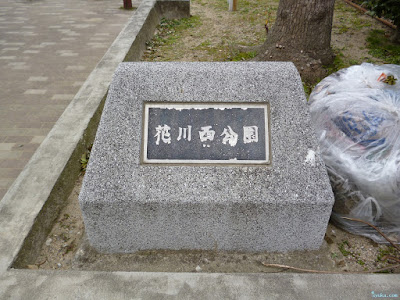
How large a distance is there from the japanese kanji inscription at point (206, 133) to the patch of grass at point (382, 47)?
3440 mm

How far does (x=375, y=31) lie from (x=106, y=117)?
5.48 m

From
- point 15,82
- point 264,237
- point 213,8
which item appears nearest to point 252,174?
point 264,237

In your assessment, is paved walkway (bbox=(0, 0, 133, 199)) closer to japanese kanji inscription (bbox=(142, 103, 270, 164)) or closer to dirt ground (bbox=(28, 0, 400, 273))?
dirt ground (bbox=(28, 0, 400, 273))

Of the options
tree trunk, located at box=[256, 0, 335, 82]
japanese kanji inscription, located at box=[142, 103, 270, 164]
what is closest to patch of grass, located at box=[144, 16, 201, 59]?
tree trunk, located at box=[256, 0, 335, 82]

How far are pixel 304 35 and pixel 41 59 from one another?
14.7ft

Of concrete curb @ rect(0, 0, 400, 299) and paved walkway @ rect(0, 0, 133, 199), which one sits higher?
paved walkway @ rect(0, 0, 133, 199)

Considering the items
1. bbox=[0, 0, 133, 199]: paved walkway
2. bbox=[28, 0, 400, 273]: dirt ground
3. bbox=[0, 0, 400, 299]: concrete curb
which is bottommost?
bbox=[28, 0, 400, 273]: dirt ground

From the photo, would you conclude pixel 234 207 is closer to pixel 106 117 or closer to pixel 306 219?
pixel 306 219

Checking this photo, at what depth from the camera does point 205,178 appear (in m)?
1.97

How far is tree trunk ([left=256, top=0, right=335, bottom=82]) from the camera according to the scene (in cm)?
387

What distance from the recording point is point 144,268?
2.05 metres

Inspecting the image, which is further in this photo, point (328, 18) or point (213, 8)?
point (213, 8)

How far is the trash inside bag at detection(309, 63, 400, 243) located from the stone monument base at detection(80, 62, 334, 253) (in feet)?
1.16

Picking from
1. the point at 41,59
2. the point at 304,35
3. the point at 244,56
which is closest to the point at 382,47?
the point at 304,35
